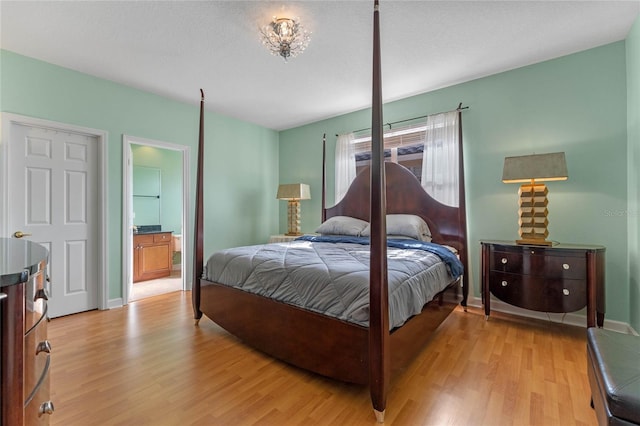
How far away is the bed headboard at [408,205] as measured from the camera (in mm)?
3301

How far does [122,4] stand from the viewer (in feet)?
6.83

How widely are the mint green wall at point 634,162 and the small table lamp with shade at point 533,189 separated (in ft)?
1.53

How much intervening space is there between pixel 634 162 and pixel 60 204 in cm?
528

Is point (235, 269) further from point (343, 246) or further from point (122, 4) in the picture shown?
point (122, 4)

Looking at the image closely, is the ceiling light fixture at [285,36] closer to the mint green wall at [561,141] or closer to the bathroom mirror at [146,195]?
the mint green wall at [561,141]

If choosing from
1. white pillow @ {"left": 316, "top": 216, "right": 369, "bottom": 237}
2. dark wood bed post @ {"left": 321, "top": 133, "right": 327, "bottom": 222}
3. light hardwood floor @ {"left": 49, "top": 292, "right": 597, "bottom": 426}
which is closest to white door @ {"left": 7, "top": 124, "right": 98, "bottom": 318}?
light hardwood floor @ {"left": 49, "top": 292, "right": 597, "bottom": 426}

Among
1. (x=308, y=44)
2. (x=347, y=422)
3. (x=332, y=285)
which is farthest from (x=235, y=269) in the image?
(x=308, y=44)

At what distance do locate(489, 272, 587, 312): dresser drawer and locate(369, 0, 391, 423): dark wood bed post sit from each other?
1787 mm

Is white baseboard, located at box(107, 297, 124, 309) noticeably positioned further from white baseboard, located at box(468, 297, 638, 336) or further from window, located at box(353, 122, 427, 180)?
white baseboard, located at box(468, 297, 638, 336)

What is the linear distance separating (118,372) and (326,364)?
55.7 inches

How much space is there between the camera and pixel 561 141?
9.21 ft

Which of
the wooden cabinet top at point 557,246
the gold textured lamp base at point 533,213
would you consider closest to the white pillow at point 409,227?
the wooden cabinet top at point 557,246

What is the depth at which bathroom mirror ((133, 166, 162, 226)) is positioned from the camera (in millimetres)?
5184

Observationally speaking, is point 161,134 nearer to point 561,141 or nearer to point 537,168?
point 537,168
